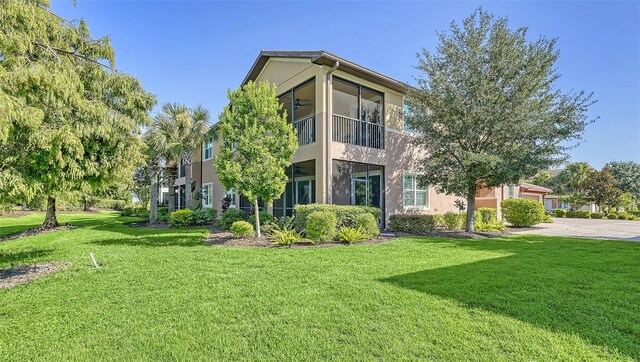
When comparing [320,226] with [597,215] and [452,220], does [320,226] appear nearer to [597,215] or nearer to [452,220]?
[452,220]

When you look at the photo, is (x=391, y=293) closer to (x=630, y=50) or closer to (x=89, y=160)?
(x=89, y=160)

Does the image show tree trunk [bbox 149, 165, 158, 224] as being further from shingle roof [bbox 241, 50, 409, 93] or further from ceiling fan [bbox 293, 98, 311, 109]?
ceiling fan [bbox 293, 98, 311, 109]

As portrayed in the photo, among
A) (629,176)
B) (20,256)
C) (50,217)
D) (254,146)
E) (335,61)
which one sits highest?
(335,61)

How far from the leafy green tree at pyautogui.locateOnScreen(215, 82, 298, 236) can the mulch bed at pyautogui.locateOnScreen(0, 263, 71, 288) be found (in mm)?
5014

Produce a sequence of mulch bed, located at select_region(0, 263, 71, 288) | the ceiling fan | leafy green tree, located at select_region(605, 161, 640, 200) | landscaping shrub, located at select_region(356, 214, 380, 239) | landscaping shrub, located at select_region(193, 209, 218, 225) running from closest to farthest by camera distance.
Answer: mulch bed, located at select_region(0, 263, 71, 288)
landscaping shrub, located at select_region(356, 214, 380, 239)
the ceiling fan
landscaping shrub, located at select_region(193, 209, 218, 225)
leafy green tree, located at select_region(605, 161, 640, 200)

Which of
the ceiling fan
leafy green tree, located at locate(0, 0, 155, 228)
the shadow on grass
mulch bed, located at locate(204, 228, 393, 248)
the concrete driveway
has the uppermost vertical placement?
the ceiling fan

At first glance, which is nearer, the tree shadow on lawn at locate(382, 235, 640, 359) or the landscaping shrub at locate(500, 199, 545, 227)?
the tree shadow on lawn at locate(382, 235, 640, 359)

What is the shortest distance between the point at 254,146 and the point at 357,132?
5238mm

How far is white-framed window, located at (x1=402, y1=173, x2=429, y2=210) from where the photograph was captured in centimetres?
1562

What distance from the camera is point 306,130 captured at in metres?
14.0

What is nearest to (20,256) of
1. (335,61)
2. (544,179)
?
(335,61)

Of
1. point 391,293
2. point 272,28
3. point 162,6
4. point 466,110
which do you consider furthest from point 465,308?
point 272,28

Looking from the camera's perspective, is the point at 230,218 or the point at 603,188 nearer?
the point at 230,218

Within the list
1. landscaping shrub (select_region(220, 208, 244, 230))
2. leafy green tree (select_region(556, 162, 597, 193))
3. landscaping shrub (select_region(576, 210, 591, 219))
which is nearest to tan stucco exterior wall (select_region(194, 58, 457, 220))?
landscaping shrub (select_region(220, 208, 244, 230))
